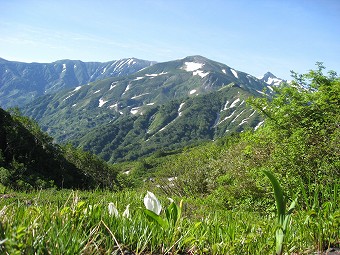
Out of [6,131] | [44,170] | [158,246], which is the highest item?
[158,246]

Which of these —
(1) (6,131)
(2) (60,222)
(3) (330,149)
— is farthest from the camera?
(1) (6,131)

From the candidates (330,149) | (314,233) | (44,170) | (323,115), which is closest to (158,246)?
(314,233)

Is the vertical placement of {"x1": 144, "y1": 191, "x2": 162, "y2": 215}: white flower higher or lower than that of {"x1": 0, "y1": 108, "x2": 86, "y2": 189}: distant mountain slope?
higher

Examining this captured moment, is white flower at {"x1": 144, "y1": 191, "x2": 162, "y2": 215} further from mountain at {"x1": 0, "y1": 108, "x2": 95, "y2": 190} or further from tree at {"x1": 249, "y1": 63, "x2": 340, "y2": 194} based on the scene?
mountain at {"x1": 0, "y1": 108, "x2": 95, "y2": 190}

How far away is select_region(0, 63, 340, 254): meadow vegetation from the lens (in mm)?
2156

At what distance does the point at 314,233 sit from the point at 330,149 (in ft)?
38.5

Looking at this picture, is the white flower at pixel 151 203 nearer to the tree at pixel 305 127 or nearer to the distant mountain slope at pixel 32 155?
the tree at pixel 305 127

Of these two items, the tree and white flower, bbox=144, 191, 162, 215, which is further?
the tree

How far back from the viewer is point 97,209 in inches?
99.0

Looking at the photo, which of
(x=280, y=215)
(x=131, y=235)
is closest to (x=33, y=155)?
(x=131, y=235)

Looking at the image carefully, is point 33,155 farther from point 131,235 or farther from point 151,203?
point 131,235

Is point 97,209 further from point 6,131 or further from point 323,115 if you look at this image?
point 6,131

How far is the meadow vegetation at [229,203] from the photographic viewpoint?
2.16m

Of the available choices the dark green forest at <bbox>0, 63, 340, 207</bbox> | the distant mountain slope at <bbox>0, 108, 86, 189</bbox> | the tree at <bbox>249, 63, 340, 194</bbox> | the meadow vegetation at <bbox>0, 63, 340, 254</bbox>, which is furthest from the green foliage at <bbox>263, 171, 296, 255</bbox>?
the distant mountain slope at <bbox>0, 108, 86, 189</bbox>
